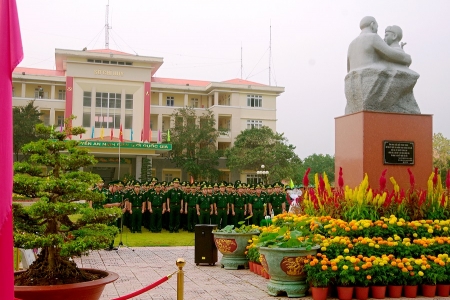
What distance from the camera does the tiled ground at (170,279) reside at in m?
6.71

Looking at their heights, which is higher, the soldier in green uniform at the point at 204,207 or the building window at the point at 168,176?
the building window at the point at 168,176

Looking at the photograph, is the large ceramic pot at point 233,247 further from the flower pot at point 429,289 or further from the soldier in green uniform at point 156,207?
the soldier in green uniform at point 156,207

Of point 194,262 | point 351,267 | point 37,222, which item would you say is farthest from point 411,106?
point 37,222

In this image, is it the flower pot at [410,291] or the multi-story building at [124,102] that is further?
the multi-story building at [124,102]

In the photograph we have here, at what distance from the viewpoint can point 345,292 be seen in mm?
6348

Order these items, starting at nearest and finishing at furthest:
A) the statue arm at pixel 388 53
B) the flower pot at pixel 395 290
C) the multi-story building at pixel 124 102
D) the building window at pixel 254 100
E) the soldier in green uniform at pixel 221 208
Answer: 1. the flower pot at pixel 395 290
2. the statue arm at pixel 388 53
3. the soldier in green uniform at pixel 221 208
4. the multi-story building at pixel 124 102
5. the building window at pixel 254 100

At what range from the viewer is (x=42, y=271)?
4.97m

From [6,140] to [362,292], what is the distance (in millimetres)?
4996

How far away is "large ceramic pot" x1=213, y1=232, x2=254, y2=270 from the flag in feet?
20.6

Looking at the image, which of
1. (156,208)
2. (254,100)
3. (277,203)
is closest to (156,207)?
(156,208)

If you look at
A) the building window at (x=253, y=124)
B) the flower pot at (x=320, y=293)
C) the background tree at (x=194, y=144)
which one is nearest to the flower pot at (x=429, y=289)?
the flower pot at (x=320, y=293)

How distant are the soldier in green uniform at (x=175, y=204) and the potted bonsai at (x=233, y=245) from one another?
7141mm

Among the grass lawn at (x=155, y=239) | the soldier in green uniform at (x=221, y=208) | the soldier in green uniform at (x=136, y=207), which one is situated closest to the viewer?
the grass lawn at (x=155, y=239)

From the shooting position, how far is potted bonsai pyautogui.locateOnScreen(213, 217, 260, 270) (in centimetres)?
891
